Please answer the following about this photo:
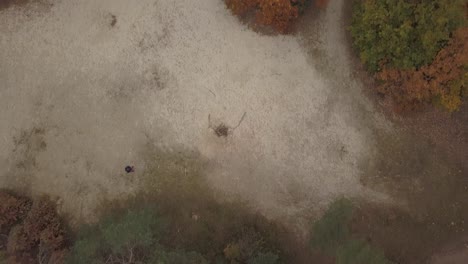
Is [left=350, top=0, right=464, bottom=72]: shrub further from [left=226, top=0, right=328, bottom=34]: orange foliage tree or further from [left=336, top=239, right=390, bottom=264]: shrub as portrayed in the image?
[left=336, top=239, right=390, bottom=264]: shrub

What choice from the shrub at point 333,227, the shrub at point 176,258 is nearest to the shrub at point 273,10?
the shrub at point 333,227

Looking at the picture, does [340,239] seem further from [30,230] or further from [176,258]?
[30,230]

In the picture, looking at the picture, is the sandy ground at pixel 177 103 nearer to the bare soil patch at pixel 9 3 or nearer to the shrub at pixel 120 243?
the bare soil patch at pixel 9 3

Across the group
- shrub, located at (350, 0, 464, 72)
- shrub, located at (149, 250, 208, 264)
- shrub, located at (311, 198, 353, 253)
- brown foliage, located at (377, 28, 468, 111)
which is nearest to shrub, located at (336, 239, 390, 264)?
shrub, located at (311, 198, 353, 253)

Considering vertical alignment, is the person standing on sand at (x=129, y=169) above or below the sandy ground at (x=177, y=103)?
below

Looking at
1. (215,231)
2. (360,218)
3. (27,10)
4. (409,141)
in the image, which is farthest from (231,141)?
(27,10)

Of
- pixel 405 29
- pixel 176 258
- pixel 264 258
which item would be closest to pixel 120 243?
pixel 176 258
